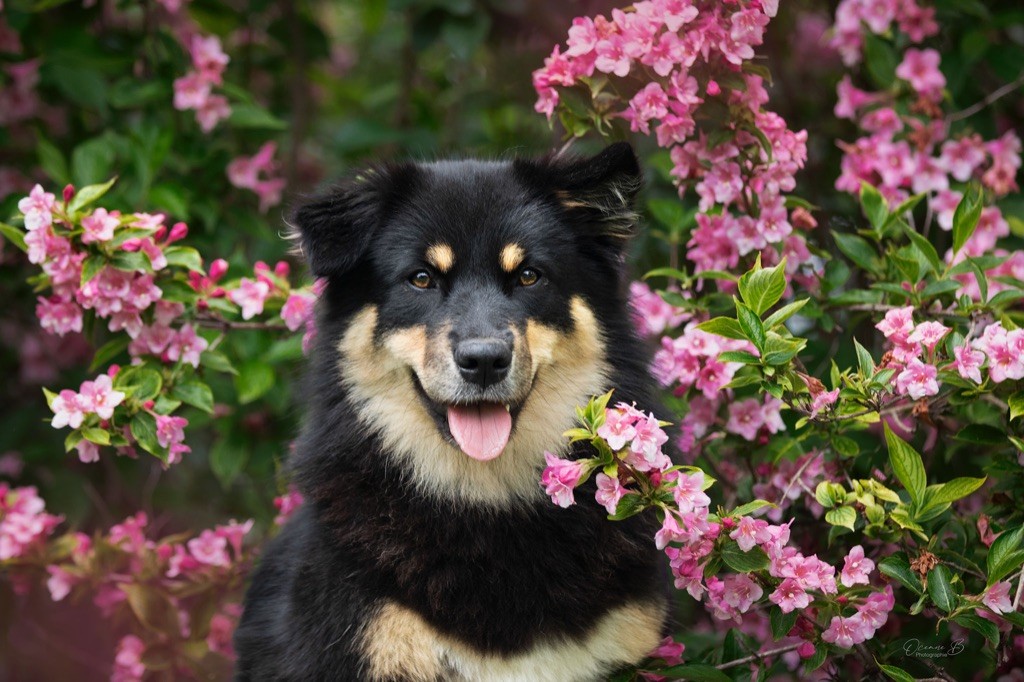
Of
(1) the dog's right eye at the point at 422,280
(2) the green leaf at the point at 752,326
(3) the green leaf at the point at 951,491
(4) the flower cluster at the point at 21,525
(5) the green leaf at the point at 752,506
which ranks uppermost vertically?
(2) the green leaf at the point at 752,326

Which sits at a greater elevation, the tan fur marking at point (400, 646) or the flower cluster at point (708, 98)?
the flower cluster at point (708, 98)

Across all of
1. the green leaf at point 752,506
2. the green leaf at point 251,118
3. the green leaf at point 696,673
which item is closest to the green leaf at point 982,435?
the green leaf at point 752,506

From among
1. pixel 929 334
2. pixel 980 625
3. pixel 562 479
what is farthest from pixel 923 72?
pixel 562 479

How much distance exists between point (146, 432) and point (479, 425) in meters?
1.03

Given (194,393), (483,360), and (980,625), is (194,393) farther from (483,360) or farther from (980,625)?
(980,625)

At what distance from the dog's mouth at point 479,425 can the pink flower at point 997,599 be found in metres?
1.25

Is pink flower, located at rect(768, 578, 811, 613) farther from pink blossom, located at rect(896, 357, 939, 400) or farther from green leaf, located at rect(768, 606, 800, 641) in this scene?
pink blossom, located at rect(896, 357, 939, 400)

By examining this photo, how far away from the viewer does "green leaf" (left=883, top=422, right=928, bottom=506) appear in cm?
288

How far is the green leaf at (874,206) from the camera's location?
3.59 metres

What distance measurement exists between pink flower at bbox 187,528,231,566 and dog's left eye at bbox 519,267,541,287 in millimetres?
1557

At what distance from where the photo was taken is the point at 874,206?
363cm

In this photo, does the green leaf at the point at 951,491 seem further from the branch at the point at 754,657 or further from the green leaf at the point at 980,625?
the branch at the point at 754,657

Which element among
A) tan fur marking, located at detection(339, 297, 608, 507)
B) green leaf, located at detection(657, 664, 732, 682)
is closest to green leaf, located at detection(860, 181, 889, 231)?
tan fur marking, located at detection(339, 297, 608, 507)

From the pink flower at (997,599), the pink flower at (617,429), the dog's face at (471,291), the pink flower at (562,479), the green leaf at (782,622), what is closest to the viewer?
the pink flower at (617,429)
